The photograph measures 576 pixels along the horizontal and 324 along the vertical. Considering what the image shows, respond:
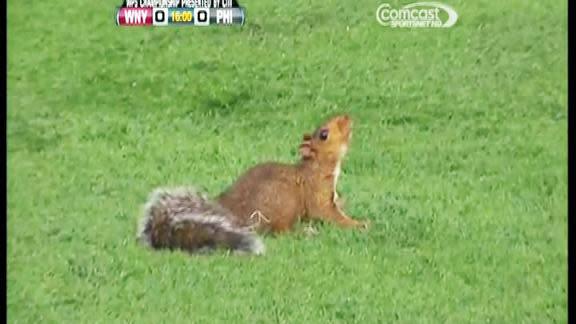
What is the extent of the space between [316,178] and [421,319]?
481mm

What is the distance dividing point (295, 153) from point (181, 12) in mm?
502

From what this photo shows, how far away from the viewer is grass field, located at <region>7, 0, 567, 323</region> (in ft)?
11.1

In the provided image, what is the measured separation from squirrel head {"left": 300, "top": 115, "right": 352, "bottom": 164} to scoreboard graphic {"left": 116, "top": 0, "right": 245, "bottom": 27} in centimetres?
37

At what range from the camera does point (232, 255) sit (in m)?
3.45

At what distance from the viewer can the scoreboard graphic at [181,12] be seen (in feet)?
11.4

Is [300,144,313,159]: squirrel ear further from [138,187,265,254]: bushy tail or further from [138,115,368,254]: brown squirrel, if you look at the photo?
[138,187,265,254]: bushy tail

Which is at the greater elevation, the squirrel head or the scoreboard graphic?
the scoreboard graphic

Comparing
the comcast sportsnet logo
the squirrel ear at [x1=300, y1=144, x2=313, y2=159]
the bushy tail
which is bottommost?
the bushy tail

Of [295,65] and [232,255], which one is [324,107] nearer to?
[295,65]

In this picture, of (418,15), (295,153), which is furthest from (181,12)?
(418,15)

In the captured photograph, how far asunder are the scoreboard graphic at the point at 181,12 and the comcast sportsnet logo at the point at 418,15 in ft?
1.30

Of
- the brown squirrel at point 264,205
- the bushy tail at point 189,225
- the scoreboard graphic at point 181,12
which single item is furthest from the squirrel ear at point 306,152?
the scoreboard graphic at point 181,12

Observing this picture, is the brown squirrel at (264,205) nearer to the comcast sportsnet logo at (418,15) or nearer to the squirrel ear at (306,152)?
the squirrel ear at (306,152)

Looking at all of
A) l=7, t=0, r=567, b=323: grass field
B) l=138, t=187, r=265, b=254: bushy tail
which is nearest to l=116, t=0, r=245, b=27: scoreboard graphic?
l=7, t=0, r=567, b=323: grass field
